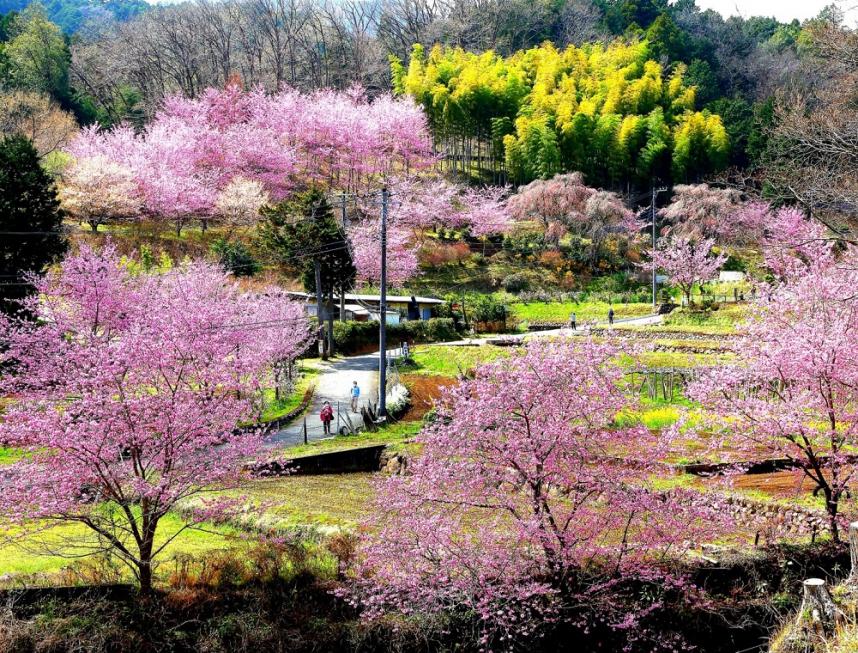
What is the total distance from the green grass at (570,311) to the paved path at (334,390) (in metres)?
7.95

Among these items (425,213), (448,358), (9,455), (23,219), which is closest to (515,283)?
(425,213)

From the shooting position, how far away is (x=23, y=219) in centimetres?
A: 2277

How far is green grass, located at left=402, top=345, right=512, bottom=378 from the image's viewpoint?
24906 mm

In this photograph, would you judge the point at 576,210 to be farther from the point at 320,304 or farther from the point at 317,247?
the point at 320,304

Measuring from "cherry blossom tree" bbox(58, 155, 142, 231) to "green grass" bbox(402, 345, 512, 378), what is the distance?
15825 mm

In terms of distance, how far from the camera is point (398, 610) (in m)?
9.91

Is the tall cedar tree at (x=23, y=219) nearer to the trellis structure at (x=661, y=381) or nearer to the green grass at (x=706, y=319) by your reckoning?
the trellis structure at (x=661, y=381)

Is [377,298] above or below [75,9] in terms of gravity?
below

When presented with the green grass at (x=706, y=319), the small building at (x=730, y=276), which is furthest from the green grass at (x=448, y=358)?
the small building at (x=730, y=276)

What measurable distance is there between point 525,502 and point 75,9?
160934mm

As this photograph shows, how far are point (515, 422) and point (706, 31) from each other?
76.8m

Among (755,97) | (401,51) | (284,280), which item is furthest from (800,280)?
(401,51)

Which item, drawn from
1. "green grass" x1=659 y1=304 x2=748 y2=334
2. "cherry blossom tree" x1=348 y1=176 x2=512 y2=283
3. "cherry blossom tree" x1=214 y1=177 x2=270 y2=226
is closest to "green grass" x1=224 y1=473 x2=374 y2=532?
"green grass" x1=659 y1=304 x2=748 y2=334

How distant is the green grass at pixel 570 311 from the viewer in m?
33.3
